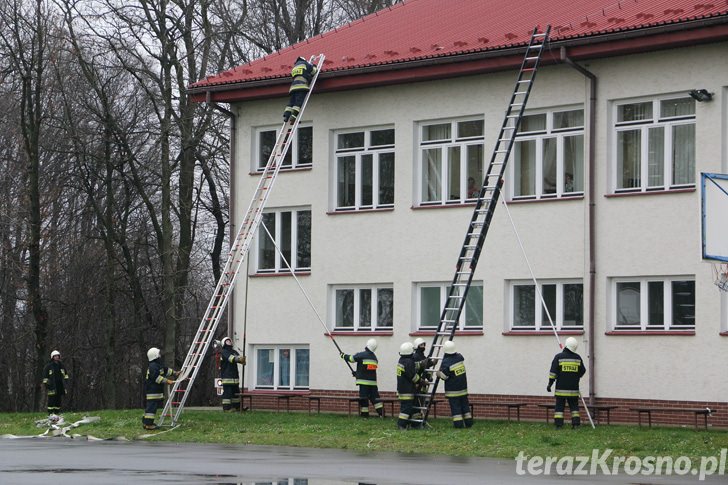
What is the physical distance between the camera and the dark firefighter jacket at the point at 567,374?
2520 centimetres

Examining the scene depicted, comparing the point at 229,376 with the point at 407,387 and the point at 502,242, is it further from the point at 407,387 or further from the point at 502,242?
the point at 407,387

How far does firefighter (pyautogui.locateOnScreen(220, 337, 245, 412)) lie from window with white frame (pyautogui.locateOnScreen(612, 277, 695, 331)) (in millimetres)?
8342

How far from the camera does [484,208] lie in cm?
2906

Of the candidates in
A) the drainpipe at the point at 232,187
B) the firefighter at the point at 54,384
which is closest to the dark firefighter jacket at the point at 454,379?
the drainpipe at the point at 232,187

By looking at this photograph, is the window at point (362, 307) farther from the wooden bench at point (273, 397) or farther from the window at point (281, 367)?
the wooden bench at point (273, 397)

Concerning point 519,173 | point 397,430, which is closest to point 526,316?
point 519,173

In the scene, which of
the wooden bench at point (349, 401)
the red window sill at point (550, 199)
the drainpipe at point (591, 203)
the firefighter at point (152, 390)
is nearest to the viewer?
the firefighter at point (152, 390)

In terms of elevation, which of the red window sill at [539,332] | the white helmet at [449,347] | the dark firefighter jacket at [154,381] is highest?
the red window sill at [539,332]

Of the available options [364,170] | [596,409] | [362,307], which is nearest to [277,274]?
[362,307]

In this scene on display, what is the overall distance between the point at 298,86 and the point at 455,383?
28.6 ft

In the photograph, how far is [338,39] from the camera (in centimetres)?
3459

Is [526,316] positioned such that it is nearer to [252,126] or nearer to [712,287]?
[712,287]

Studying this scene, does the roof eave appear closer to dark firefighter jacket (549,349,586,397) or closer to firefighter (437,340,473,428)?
dark firefighter jacket (549,349,586,397)

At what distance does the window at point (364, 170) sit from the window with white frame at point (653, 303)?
5.93 m
